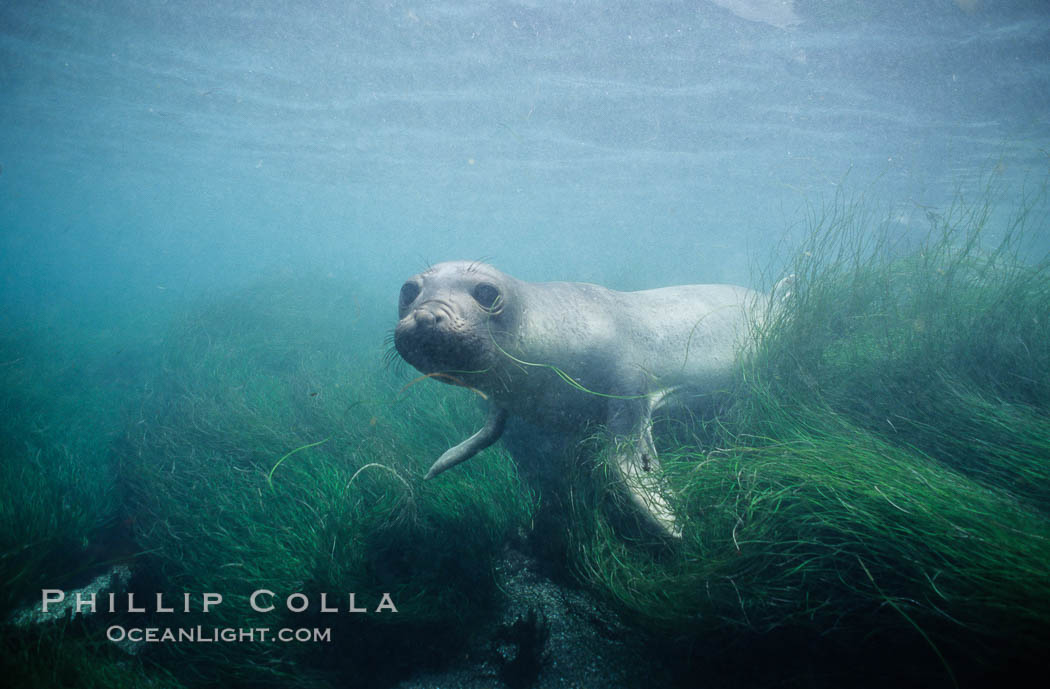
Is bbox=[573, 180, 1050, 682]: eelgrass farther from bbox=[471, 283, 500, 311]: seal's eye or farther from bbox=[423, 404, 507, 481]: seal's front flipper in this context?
bbox=[471, 283, 500, 311]: seal's eye

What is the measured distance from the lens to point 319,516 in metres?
3.28

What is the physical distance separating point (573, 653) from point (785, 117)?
1914 cm

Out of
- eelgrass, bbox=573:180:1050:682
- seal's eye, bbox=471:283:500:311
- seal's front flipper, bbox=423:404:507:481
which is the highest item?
seal's eye, bbox=471:283:500:311

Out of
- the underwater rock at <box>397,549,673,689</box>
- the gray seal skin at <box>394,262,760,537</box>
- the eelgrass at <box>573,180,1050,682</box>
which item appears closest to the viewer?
the eelgrass at <box>573,180,1050,682</box>

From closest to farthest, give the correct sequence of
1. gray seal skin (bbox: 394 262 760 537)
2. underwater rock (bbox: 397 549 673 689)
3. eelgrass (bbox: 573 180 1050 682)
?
eelgrass (bbox: 573 180 1050 682) → underwater rock (bbox: 397 549 673 689) → gray seal skin (bbox: 394 262 760 537)

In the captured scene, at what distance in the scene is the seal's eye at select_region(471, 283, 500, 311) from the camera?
2.82m

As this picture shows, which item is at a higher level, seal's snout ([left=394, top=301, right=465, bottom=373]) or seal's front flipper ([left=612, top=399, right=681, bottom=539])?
seal's snout ([left=394, top=301, right=465, bottom=373])

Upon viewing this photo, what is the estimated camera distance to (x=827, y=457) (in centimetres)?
260

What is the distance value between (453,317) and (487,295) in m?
0.42

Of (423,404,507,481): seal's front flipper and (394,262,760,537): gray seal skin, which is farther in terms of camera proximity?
(423,404,507,481): seal's front flipper

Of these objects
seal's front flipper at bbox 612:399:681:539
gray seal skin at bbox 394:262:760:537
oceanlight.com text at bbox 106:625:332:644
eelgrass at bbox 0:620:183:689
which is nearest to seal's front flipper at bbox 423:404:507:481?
gray seal skin at bbox 394:262:760:537

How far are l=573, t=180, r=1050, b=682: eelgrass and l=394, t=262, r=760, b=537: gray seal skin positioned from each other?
26 cm

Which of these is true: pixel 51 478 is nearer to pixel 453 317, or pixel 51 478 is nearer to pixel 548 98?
pixel 453 317

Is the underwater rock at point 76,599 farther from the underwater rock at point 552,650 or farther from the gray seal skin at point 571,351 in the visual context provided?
the gray seal skin at point 571,351
